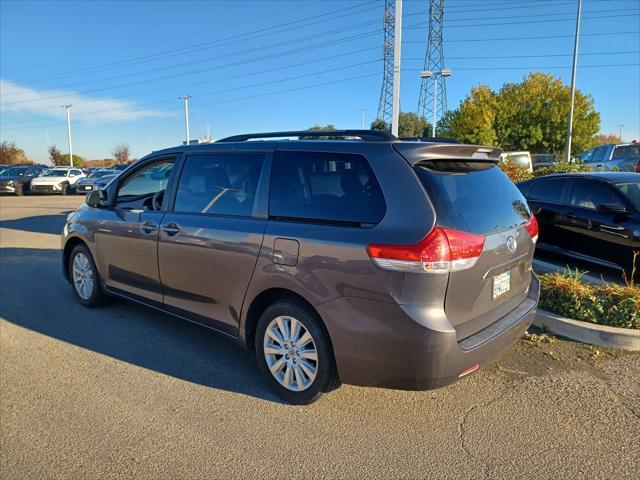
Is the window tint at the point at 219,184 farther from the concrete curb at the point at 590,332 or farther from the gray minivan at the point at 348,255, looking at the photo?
the concrete curb at the point at 590,332

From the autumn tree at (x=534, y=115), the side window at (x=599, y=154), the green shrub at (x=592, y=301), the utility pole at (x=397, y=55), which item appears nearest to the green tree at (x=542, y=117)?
the autumn tree at (x=534, y=115)

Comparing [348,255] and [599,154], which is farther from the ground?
[599,154]

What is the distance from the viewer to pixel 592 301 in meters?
4.50

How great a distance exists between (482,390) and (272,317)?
1.63 m

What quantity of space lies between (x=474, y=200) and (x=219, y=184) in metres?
1.99

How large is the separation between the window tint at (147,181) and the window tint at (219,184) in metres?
0.49

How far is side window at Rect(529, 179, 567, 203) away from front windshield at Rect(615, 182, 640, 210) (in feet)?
2.58

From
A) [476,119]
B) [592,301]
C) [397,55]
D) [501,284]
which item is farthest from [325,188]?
[476,119]

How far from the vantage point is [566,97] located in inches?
1678

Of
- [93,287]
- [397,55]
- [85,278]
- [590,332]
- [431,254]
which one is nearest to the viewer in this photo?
[431,254]

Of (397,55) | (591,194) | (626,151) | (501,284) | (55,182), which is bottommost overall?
(501,284)

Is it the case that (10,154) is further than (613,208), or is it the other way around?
(10,154)

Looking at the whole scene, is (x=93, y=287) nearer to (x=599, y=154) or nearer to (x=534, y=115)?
(x=599, y=154)

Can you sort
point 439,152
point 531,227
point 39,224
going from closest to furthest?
point 439,152 < point 531,227 < point 39,224
